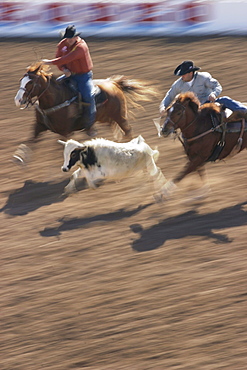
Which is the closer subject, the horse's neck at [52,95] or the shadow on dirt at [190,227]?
the shadow on dirt at [190,227]

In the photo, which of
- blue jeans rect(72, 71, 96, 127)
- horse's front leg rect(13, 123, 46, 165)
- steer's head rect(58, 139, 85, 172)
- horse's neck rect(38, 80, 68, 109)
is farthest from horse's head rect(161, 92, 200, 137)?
horse's front leg rect(13, 123, 46, 165)

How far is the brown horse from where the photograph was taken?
946 cm

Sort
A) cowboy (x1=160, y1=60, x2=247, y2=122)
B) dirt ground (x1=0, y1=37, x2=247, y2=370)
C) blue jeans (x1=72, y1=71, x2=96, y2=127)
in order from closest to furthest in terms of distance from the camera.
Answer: dirt ground (x1=0, y1=37, x2=247, y2=370) < cowboy (x1=160, y1=60, x2=247, y2=122) < blue jeans (x1=72, y1=71, x2=96, y2=127)

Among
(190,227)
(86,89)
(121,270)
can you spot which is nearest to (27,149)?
(86,89)

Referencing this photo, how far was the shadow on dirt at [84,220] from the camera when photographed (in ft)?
32.0

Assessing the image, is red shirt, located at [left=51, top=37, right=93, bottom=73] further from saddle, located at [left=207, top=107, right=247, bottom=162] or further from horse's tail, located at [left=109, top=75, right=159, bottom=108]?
saddle, located at [left=207, top=107, right=247, bottom=162]

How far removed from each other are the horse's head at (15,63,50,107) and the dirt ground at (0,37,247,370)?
142 cm

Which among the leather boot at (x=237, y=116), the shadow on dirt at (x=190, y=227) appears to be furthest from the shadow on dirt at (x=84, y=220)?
the leather boot at (x=237, y=116)

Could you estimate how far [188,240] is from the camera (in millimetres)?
9188

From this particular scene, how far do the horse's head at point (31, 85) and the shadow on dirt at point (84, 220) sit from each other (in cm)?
211

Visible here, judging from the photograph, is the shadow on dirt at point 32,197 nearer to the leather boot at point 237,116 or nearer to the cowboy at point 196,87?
the cowboy at point 196,87

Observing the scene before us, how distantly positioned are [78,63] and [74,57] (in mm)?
156

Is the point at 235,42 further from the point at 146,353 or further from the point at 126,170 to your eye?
the point at 146,353

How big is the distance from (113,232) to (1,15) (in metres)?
10.0
